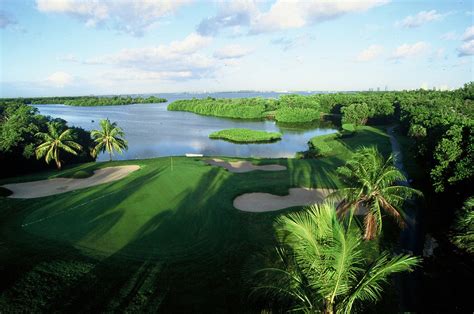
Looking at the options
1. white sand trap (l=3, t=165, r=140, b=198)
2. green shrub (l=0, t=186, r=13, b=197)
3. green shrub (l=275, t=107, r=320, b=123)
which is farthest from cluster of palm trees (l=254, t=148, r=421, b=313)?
green shrub (l=275, t=107, r=320, b=123)

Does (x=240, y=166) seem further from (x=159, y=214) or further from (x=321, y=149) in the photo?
(x=159, y=214)

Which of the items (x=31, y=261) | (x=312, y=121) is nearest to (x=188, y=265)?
(x=31, y=261)

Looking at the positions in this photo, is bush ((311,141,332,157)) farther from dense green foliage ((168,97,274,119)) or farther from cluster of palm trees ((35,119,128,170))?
dense green foliage ((168,97,274,119))

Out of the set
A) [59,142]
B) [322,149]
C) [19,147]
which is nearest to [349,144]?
[322,149]

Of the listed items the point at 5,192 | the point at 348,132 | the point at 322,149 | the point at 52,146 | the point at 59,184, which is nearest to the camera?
the point at 5,192

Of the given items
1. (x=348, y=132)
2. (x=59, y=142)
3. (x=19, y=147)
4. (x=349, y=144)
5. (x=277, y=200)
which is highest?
(x=59, y=142)

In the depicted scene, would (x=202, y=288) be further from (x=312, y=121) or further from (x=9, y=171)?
(x=312, y=121)

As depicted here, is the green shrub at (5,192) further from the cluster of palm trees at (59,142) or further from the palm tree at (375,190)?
the palm tree at (375,190)
